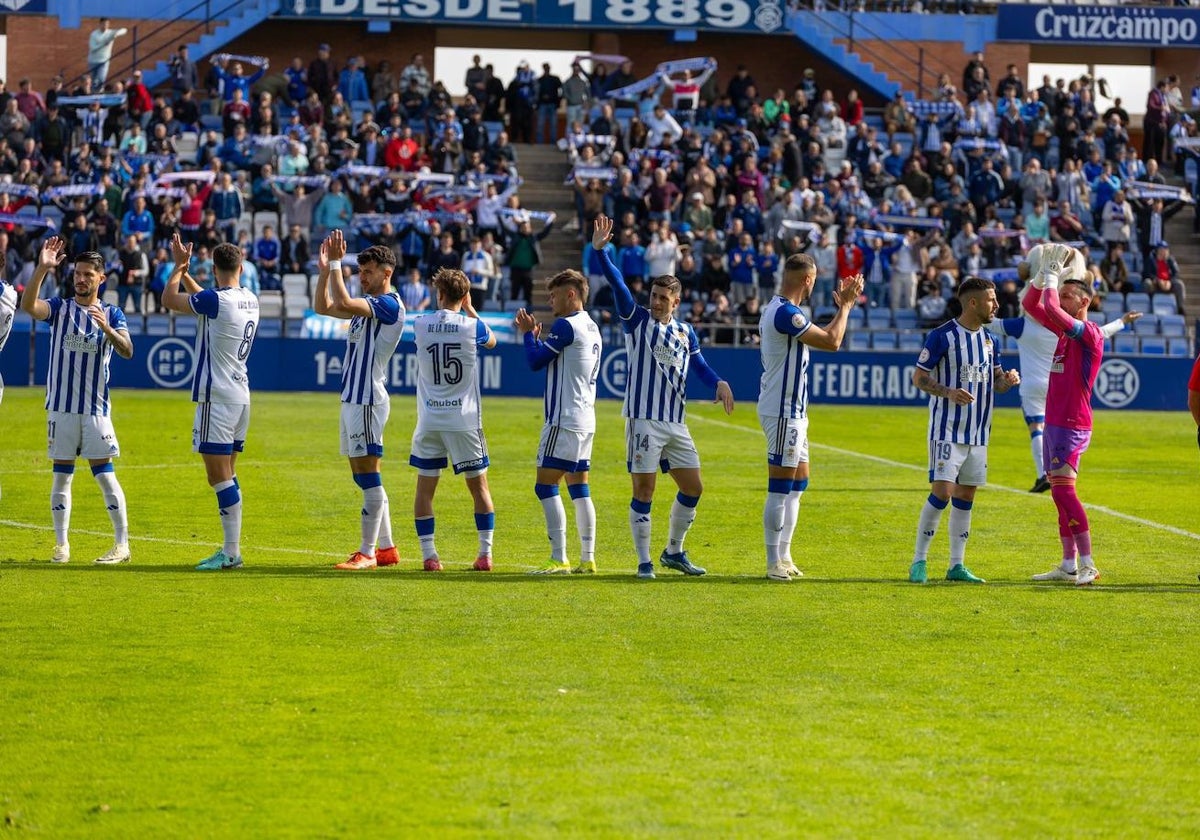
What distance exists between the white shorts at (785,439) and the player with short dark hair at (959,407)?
0.89m

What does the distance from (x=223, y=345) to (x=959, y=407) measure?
5135 mm

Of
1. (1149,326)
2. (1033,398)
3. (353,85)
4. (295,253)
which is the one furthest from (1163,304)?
(1033,398)

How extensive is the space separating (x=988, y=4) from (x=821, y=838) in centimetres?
4616

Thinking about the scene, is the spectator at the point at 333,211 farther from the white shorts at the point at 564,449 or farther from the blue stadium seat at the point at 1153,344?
the white shorts at the point at 564,449

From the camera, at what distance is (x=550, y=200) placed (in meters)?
42.2

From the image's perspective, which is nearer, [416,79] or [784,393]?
[784,393]

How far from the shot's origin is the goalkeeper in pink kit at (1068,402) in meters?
Answer: 12.1

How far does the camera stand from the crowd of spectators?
3578cm

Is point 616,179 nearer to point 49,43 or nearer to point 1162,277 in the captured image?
point 1162,277

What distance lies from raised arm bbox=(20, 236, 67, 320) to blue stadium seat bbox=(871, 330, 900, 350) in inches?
941

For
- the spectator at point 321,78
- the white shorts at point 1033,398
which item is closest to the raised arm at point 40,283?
the white shorts at point 1033,398

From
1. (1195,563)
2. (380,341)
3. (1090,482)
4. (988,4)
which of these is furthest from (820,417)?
(988,4)

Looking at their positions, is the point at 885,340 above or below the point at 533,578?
above

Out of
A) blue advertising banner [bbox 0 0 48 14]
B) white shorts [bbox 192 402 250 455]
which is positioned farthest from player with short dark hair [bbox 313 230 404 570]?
blue advertising banner [bbox 0 0 48 14]
